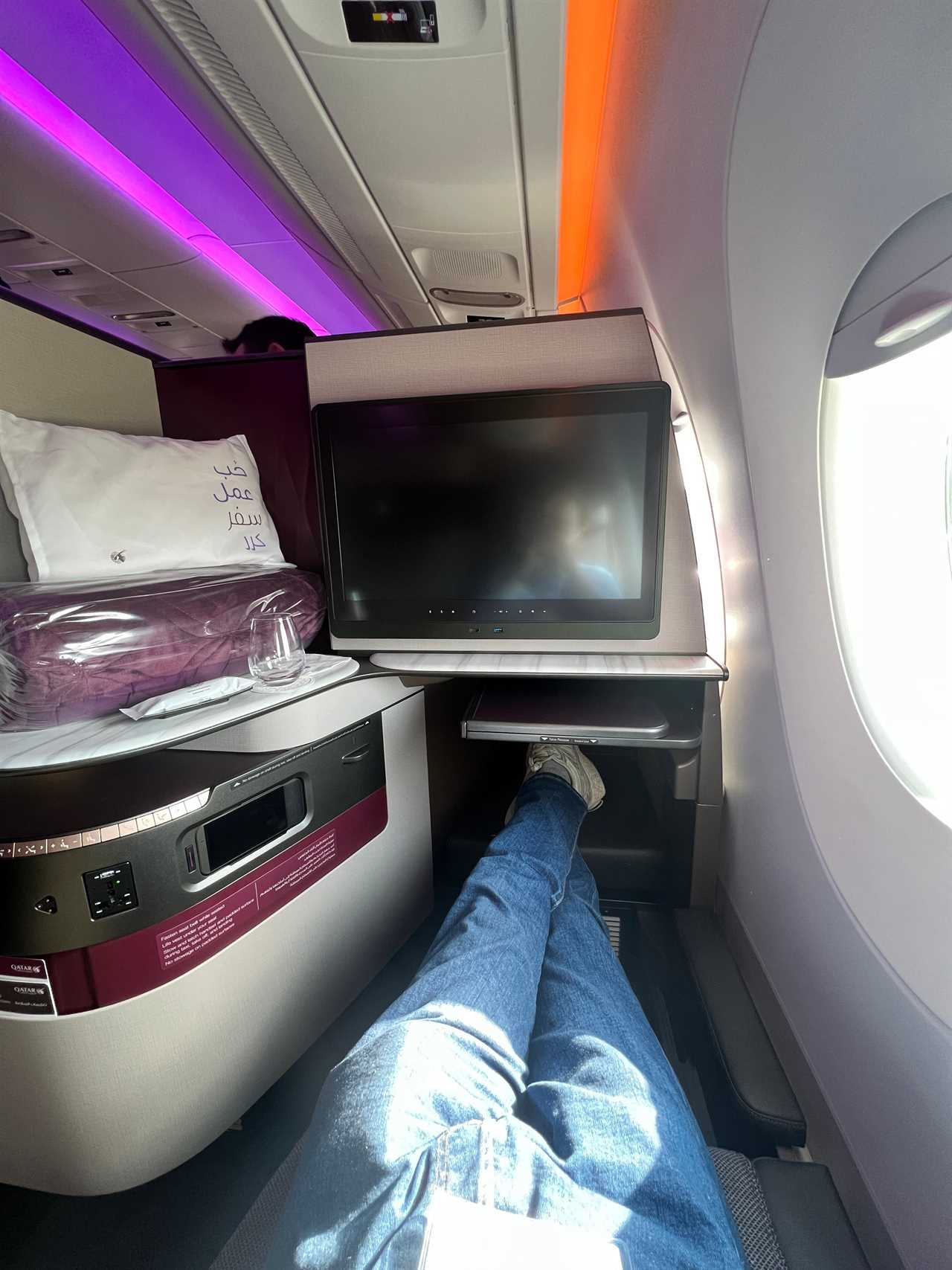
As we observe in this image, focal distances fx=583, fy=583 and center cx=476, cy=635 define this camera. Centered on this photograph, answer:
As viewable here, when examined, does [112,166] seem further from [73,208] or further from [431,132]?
[431,132]

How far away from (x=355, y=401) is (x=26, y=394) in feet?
2.43

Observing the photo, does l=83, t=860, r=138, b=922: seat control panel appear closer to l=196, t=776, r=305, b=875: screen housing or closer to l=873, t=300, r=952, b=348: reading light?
l=196, t=776, r=305, b=875: screen housing

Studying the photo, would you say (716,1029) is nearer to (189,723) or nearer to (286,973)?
(286,973)

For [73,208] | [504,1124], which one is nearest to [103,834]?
[504,1124]

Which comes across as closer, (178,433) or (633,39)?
(633,39)

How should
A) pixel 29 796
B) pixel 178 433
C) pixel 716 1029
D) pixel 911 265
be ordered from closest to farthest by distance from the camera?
pixel 911 265, pixel 29 796, pixel 716 1029, pixel 178 433

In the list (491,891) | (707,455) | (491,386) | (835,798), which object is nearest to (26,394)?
(491,386)

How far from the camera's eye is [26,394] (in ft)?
4.37

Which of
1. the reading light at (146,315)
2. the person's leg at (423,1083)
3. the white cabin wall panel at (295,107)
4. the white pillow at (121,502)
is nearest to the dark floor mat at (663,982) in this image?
the person's leg at (423,1083)

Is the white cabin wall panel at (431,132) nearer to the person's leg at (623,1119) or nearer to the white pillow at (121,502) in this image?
the white pillow at (121,502)

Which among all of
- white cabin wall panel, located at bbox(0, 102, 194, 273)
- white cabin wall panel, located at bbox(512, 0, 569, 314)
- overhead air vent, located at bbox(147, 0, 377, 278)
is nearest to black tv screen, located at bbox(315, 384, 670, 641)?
white cabin wall panel, located at bbox(512, 0, 569, 314)

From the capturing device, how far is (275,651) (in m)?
1.37

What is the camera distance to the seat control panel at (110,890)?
89cm

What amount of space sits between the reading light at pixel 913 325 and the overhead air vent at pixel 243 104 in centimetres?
194
